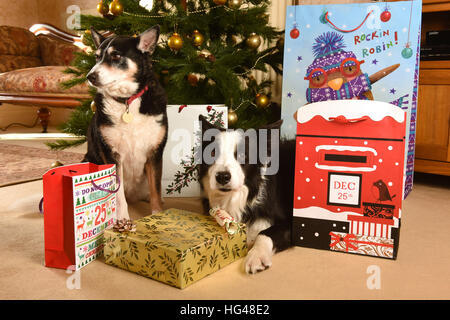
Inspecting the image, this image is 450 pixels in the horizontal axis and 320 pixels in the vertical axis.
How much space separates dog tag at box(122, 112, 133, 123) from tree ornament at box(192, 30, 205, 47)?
57cm

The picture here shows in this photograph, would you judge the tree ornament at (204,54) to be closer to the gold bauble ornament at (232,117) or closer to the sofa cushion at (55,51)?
the gold bauble ornament at (232,117)

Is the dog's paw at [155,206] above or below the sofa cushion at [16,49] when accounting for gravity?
below

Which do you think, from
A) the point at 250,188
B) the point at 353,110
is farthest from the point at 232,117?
the point at 353,110

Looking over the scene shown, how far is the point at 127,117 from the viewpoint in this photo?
137 centimetres

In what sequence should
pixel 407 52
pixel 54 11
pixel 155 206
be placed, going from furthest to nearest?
pixel 54 11 → pixel 407 52 → pixel 155 206

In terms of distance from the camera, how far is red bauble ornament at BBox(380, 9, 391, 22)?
1669 mm

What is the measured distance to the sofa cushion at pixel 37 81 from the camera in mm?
3016

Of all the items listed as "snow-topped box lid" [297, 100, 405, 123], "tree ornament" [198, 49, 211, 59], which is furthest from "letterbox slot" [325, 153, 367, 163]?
"tree ornament" [198, 49, 211, 59]

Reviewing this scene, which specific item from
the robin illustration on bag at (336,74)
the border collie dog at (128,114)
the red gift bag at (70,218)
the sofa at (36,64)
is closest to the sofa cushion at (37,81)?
the sofa at (36,64)

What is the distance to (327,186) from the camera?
117cm

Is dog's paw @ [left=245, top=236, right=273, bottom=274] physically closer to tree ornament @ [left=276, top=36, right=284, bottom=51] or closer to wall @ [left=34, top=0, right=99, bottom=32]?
tree ornament @ [left=276, top=36, right=284, bottom=51]

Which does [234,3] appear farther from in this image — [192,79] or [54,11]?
[54,11]

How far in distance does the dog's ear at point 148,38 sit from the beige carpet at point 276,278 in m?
0.72

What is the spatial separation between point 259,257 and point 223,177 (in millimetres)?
251
